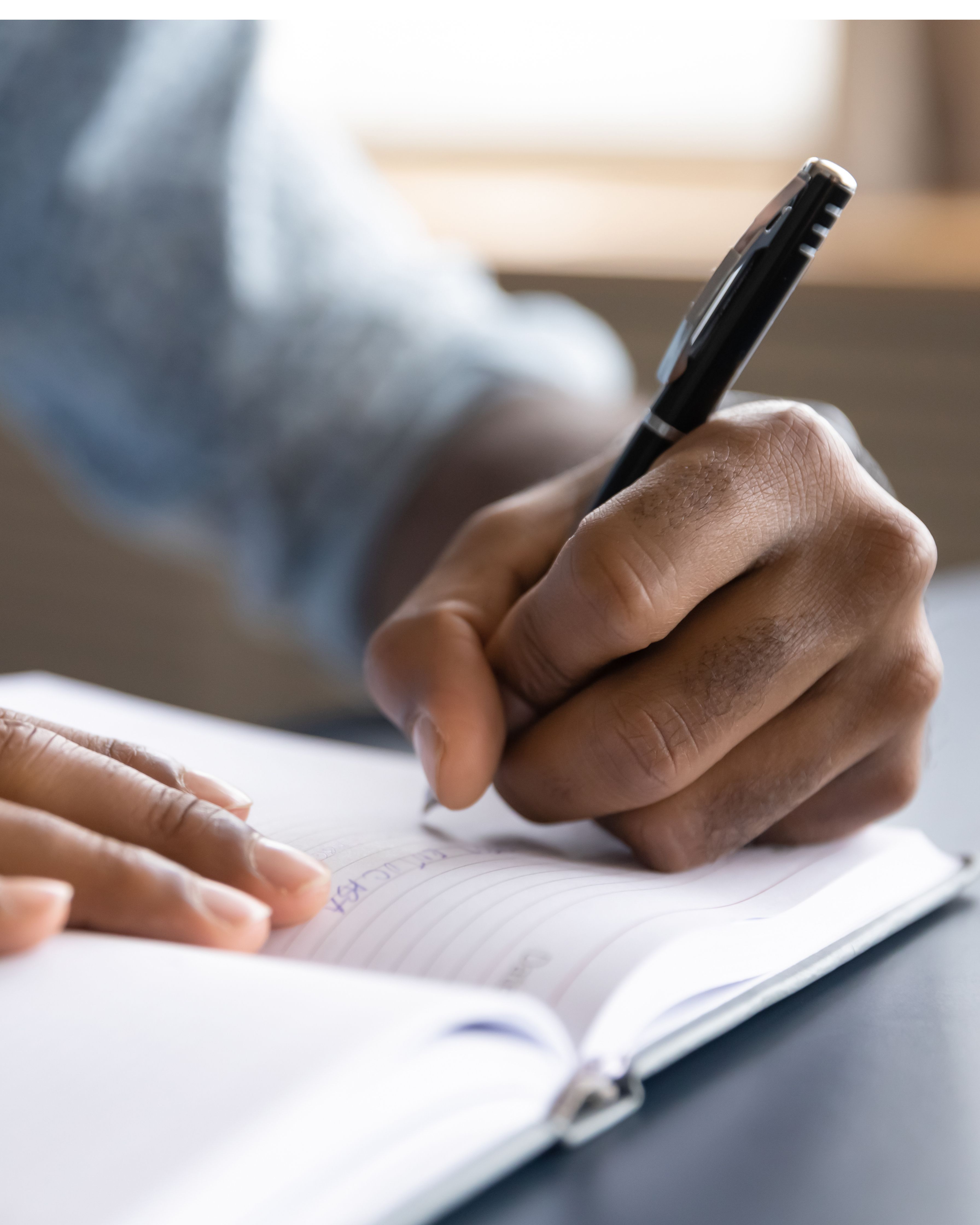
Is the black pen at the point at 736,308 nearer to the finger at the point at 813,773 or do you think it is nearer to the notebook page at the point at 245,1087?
the finger at the point at 813,773

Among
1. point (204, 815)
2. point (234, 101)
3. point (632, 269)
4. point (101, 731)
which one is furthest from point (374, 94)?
point (204, 815)

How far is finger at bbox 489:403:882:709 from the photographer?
1.26 feet

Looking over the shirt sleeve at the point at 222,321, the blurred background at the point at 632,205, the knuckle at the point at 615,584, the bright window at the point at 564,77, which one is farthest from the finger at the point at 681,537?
the bright window at the point at 564,77

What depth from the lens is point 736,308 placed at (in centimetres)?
42

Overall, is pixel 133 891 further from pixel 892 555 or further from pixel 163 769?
pixel 892 555

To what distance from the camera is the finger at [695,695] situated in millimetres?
399

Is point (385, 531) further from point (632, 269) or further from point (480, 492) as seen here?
point (632, 269)

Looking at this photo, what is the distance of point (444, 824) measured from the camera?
18.1 inches

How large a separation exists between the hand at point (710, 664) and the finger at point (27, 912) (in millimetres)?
143

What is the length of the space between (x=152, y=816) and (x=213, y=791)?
4 centimetres

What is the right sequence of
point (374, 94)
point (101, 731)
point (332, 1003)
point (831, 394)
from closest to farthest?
1. point (332, 1003)
2. point (101, 731)
3. point (831, 394)
4. point (374, 94)

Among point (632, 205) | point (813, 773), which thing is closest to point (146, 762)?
point (813, 773)

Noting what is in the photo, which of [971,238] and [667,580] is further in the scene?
[971,238]

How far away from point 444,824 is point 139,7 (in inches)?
29.0
